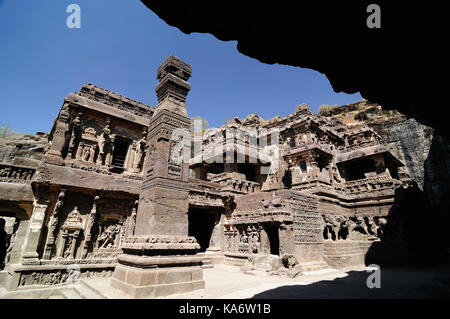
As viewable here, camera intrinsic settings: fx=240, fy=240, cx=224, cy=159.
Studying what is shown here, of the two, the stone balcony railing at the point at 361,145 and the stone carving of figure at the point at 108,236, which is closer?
the stone carving of figure at the point at 108,236

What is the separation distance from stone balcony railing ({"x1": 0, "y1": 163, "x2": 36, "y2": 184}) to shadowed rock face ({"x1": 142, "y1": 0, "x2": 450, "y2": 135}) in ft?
39.6

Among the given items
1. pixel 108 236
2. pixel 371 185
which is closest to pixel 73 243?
pixel 108 236

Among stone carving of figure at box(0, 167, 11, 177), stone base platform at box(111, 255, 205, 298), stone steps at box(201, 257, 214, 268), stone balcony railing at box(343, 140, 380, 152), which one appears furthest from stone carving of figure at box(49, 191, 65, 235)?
stone balcony railing at box(343, 140, 380, 152)

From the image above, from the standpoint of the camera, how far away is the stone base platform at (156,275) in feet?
17.4

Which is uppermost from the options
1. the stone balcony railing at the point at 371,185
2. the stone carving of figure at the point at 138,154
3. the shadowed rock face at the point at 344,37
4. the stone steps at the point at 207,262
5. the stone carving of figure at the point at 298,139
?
the stone carving of figure at the point at 298,139

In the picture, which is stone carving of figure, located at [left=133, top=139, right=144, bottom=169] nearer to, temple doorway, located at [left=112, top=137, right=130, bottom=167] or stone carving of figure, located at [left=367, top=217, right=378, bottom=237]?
temple doorway, located at [left=112, top=137, right=130, bottom=167]

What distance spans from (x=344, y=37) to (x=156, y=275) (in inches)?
225

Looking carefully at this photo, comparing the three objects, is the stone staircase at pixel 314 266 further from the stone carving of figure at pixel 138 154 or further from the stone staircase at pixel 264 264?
the stone carving of figure at pixel 138 154

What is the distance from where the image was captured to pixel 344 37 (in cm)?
295

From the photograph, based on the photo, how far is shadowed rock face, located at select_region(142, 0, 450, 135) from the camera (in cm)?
260

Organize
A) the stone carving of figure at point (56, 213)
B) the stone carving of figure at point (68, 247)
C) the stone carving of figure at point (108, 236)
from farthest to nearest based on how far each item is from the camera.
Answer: the stone carving of figure at point (108, 236) → the stone carving of figure at point (68, 247) → the stone carving of figure at point (56, 213)

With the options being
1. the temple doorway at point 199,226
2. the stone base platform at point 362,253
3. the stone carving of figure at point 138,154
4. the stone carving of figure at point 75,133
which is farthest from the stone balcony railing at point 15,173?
the stone base platform at point 362,253
